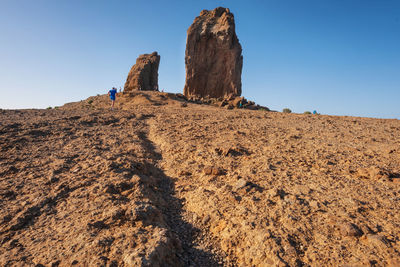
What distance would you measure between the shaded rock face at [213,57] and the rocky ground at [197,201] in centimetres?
2297

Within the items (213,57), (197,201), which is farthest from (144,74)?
(197,201)

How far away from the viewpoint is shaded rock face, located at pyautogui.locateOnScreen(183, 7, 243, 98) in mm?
28422

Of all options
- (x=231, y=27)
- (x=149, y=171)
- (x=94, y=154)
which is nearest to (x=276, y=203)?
(x=149, y=171)

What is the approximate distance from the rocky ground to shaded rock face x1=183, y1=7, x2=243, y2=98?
23.0 metres

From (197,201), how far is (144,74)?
1080 inches

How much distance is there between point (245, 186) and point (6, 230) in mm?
4125

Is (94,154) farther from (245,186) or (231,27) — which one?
(231,27)

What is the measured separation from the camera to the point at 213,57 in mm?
29500

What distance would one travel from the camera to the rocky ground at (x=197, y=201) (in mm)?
2969

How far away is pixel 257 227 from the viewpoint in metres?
3.56

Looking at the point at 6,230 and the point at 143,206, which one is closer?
the point at 6,230

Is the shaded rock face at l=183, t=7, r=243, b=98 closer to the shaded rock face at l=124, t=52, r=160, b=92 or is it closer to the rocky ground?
the shaded rock face at l=124, t=52, r=160, b=92

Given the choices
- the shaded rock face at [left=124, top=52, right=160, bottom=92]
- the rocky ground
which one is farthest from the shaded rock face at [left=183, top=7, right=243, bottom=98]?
the rocky ground

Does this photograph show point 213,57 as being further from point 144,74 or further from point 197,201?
point 197,201
